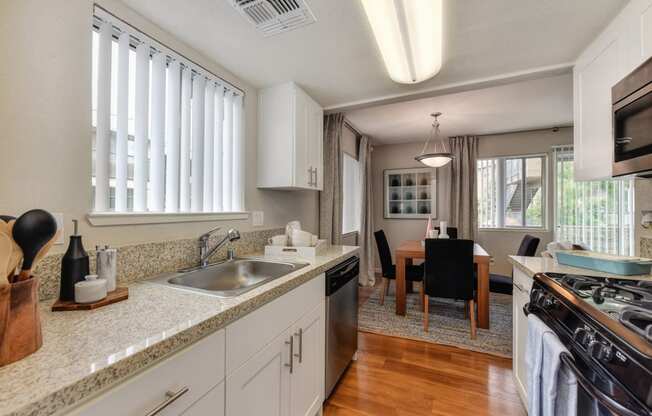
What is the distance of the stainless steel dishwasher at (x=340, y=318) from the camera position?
164 centimetres

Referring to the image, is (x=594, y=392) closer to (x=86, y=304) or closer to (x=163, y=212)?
(x=86, y=304)

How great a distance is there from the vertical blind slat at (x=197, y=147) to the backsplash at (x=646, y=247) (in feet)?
8.61

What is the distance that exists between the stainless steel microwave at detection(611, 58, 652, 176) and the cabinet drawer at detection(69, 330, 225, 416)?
1720 mm

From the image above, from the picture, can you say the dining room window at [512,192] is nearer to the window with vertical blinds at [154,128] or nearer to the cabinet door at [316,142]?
the cabinet door at [316,142]

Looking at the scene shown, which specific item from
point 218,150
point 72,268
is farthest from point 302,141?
point 72,268

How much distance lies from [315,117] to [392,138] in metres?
2.46

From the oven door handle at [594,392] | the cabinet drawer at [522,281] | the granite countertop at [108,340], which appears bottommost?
the oven door handle at [594,392]

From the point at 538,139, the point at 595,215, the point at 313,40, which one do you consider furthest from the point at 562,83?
the point at 313,40

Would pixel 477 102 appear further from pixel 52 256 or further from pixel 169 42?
pixel 52 256

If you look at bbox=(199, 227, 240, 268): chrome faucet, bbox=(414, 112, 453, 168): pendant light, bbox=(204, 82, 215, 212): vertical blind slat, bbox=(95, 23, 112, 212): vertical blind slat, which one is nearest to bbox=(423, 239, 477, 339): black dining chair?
bbox=(414, 112, 453, 168): pendant light

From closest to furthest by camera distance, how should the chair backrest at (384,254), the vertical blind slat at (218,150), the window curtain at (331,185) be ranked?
the vertical blind slat at (218,150)
the window curtain at (331,185)
the chair backrest at (384,254)

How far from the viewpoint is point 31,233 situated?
1.99 ft

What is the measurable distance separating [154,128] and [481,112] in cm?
345

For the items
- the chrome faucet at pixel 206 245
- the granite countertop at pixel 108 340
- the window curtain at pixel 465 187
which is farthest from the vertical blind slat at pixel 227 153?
the window curtain at pixel 465 187
